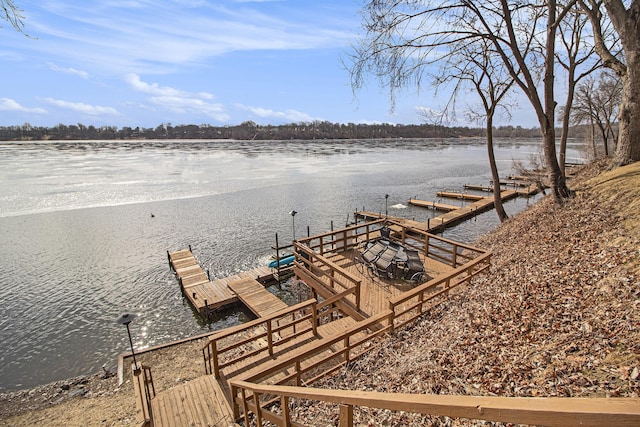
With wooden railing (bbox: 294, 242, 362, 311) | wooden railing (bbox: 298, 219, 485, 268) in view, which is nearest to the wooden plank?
wooden railing (bbox: 298, 219, 485, 268)

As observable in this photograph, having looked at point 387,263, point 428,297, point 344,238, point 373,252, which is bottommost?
point 428,297

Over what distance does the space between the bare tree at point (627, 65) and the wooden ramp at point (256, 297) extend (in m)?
14.2

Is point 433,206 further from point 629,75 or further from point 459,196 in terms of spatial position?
point 629,75

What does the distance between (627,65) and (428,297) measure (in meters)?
9.77

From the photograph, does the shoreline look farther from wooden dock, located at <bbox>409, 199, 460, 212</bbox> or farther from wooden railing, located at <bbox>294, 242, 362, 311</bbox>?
wooden dock, located at <bbox>409, 199, 460, 212</bbox>

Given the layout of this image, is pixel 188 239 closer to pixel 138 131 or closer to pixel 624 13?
pixel 624 13

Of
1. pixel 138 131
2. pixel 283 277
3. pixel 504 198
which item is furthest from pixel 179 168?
pixel 138 131

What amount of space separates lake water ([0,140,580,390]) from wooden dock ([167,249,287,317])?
72 centimetres

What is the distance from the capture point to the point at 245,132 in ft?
582

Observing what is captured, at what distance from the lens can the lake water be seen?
13836mm

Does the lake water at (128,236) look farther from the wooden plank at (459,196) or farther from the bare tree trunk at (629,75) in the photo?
the bare tree trunk at (629,75)

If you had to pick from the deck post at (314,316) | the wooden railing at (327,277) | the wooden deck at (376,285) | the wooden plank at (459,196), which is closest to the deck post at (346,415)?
the deck post at (314,316)

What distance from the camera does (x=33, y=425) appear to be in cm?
921

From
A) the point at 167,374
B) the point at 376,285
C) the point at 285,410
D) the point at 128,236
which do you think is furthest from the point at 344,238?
the point at 128,236
